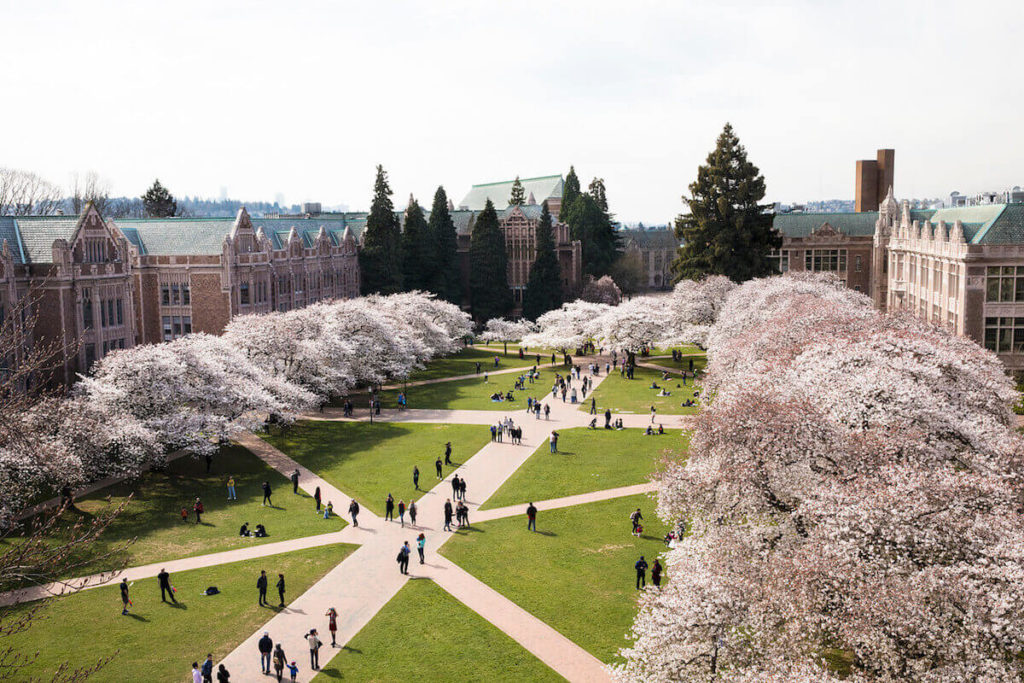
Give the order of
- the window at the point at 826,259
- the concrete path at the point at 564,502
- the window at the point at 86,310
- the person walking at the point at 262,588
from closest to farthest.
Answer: the person walking at the point at 262,588
the concrete path at the point at 564,502
the window at the point at 86,310
the window at the point at 826,259

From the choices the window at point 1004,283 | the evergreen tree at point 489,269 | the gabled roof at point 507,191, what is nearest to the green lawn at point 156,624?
the window at point 1004,283

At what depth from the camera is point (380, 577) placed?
29.4 metres

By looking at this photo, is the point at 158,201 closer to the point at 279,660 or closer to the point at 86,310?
the point at 86,310

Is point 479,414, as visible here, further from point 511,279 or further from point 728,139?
point 511,279

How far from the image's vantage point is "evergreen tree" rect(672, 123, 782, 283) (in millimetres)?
75438

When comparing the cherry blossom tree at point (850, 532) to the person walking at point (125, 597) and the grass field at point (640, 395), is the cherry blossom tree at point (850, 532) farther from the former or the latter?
the grass field at point (640, 395)

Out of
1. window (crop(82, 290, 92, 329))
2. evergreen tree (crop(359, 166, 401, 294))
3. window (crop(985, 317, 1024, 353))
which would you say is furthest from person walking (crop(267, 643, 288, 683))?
evergreen tree (crop(359, 166, 401, 294))

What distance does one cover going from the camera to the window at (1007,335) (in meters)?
51.7

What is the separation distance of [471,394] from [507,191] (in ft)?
268

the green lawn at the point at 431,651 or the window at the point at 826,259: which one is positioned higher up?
the window at the point at 826,259

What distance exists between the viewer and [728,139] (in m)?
76.0

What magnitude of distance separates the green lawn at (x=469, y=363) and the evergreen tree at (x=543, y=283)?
12.0 meters

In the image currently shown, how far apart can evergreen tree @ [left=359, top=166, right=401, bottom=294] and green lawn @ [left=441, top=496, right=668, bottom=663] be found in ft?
191

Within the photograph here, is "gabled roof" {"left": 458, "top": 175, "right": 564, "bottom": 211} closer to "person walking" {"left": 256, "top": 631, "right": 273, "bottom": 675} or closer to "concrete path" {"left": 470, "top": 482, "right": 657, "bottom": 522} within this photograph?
"concrete path" {"left": 470, "top": 482, "right": 657, "bottom": 522}
